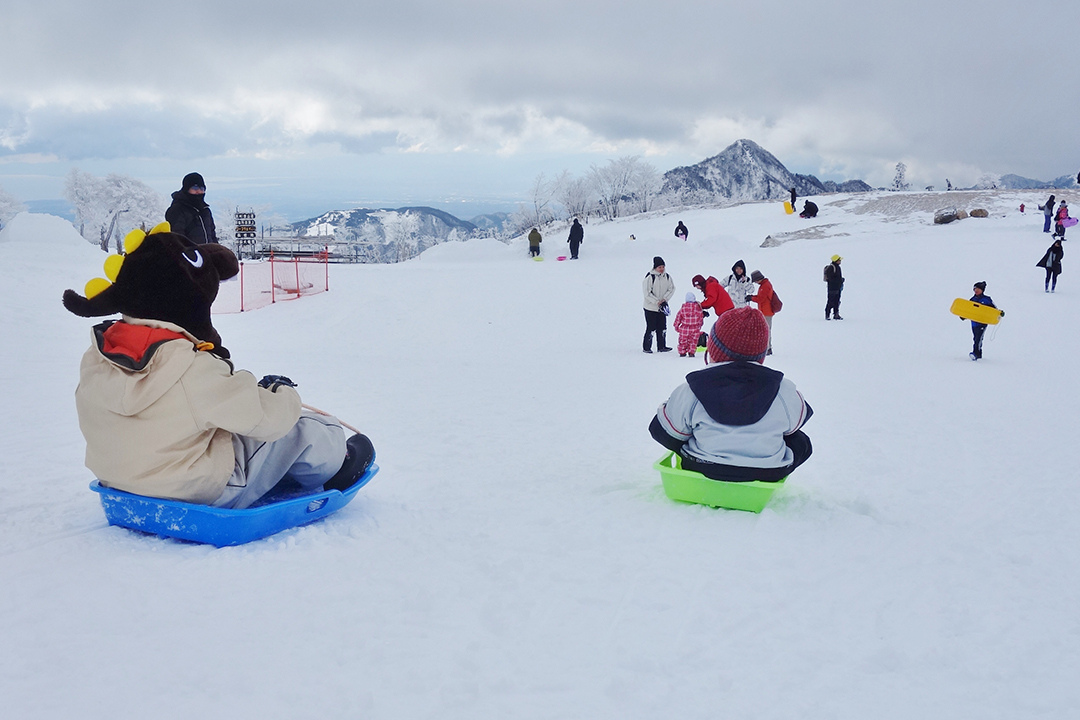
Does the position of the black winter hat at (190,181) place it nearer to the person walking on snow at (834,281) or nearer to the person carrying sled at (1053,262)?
the person walking on snow at (834,281)

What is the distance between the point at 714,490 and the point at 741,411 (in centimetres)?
54

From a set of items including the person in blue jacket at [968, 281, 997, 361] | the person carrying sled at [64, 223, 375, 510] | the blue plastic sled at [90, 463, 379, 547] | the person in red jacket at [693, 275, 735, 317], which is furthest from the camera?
the person in red jacket at [693, 275, 735, 317]

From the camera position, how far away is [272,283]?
16.6 m

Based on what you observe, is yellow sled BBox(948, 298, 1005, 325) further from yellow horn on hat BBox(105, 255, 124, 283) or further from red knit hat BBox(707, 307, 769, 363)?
yellow horn on hat BBox(105, 255, 124, 283)

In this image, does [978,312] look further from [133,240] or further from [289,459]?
[133,240]

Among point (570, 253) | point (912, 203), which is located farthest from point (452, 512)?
point (912, 203)

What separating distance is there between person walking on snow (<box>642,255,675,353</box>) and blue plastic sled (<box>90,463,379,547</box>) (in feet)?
29.9

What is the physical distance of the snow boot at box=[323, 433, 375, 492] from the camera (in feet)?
12.7

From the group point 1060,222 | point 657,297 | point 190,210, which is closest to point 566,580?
point 190,210

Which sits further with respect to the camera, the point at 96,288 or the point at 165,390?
the point at 96,288

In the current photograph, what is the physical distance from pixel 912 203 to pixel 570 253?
19.3 m

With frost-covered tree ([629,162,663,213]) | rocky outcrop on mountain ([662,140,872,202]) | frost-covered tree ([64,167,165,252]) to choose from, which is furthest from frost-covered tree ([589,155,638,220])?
rocky outcrop on mountain ([662,140,872,202])

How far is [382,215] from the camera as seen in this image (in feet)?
502

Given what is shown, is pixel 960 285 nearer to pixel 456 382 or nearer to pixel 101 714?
pixel 456 382
